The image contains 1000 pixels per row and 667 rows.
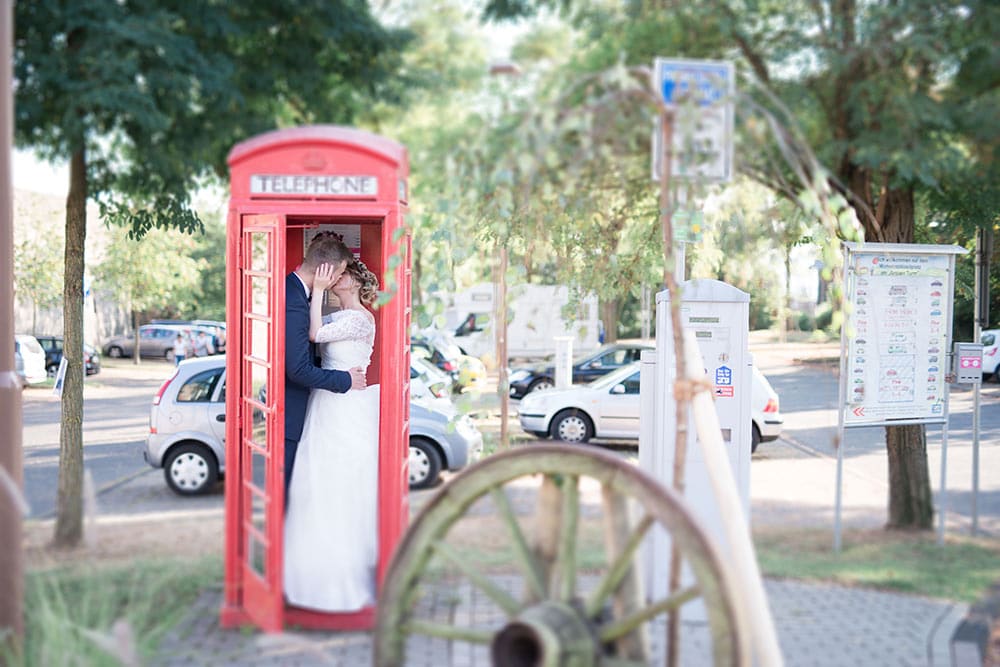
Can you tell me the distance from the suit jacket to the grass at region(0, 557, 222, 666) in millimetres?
1168

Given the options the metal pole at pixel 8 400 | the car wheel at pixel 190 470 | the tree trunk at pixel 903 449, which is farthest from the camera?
the car wheel at pixel 190 470

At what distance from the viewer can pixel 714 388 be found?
579cm

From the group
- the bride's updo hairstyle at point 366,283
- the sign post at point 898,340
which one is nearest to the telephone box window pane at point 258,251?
the bride's updo hairstyle at point 366,283

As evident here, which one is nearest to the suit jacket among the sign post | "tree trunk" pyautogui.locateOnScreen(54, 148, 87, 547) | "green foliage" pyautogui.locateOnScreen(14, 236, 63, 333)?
"tree trunk" pyautogui.locateOnScreen(54, 148, 87, 547)

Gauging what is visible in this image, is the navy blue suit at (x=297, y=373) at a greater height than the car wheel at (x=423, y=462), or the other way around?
the navy blue suit at (x=297, y=373)

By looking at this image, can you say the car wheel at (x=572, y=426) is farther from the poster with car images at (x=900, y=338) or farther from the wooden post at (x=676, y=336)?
the wooden post at (x=676, y=336)

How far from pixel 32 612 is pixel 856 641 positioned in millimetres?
4233

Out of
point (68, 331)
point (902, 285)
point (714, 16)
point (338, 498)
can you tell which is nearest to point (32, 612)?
point (338, 498)

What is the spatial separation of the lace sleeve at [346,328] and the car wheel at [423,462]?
17.0 feet

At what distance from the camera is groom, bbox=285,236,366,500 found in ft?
17.0

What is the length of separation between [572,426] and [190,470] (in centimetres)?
593

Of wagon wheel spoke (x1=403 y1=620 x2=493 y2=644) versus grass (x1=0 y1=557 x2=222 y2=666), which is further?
grass (x1=0 y1=557 x2=222 y2=666)

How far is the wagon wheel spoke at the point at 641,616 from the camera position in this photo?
344 cm

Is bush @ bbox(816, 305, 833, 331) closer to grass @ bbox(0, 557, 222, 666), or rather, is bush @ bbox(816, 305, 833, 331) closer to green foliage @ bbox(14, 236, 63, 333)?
grass @ bbox(0, 557, 222, 666)
